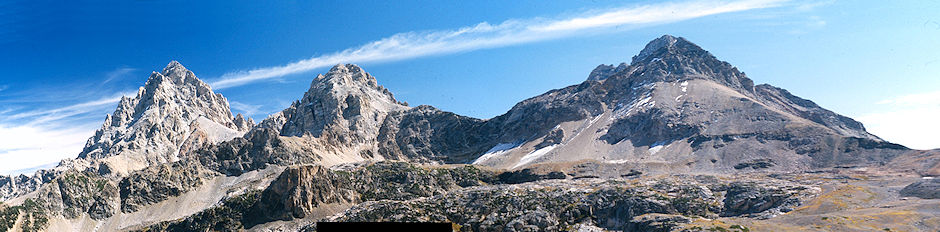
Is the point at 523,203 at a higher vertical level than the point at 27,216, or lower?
lower

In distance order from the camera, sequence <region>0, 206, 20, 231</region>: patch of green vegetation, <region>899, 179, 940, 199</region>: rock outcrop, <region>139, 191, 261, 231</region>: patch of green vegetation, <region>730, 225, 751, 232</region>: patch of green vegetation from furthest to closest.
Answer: <region>139, 191, 261, 231</region>: patch of green vegetation < <region>0, 206, 20, 231</region>: patch of green vegetation < <region>899, 179, 940, 199</region>: rock outcrop < <region>730, 225, 751, 232</region>: patch of green vegetation

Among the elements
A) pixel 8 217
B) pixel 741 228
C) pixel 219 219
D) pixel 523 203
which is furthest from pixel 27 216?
pixel 741 228

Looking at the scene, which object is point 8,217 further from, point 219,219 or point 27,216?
point 219,219

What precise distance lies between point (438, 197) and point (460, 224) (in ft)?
79.2

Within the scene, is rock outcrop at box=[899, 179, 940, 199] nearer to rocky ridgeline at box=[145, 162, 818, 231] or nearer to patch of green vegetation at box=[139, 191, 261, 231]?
rocky ridgeline at box=[145, 162, 818, 231]

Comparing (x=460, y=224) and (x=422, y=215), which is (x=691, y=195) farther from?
(x=422, y=215)

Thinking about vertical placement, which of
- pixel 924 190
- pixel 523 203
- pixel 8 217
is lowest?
pixel 523 203

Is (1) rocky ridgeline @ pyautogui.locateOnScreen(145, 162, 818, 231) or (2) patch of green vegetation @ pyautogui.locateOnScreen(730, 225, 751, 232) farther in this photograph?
(1) rocky ridgeline @ pyautogui.locateOnScreen(145, 162, 818, 231)

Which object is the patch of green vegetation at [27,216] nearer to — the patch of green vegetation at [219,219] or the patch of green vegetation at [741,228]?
the patch of green vegetation at [219,219]

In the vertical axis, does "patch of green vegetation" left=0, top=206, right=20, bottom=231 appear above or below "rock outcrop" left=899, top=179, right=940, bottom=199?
above

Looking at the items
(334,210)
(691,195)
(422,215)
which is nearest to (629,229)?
(691,195)

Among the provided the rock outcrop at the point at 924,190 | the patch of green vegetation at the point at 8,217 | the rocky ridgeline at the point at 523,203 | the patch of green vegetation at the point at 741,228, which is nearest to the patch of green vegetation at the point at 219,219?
the rocky ridgeline at the point at 523,203

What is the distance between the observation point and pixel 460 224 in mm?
159250

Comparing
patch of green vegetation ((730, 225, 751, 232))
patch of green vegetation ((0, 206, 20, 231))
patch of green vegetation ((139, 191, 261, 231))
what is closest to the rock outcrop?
patch of green vegetation ((730, 225, 751, 232))
